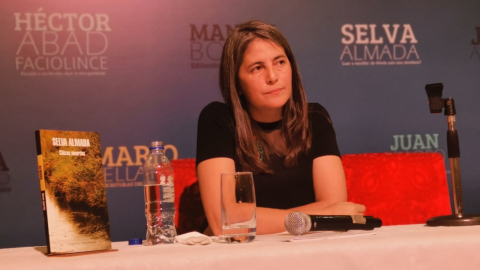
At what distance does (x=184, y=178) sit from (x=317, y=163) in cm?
60

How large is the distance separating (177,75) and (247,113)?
4.23 ft

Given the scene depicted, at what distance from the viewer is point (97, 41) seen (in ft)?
10.8

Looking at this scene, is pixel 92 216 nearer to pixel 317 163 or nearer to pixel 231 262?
pixel 231 262

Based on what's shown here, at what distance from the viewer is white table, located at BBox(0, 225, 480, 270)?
97 centimetres

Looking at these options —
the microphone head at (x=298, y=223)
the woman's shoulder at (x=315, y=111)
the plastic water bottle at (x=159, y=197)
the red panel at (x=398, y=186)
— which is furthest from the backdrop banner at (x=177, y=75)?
the microphone head at (x=298, y=223)

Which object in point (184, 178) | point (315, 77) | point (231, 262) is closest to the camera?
point (231, 262)

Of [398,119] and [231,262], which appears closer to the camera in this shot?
[231,262]

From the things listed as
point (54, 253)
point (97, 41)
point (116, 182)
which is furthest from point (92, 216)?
point (97, 41)

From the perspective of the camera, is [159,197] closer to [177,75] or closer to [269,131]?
[269,131]

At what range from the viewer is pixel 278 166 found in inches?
83.0

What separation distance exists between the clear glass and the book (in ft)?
0.84

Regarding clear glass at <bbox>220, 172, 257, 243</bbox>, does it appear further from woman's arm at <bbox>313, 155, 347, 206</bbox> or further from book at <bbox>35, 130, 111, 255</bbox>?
woman's arm at <bbox>313, 155, 347, 206</bbox>

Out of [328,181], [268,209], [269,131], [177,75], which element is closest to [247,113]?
[269,131]

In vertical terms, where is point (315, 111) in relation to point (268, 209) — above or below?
above
